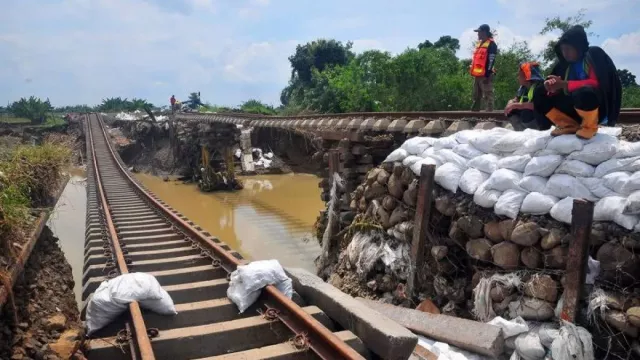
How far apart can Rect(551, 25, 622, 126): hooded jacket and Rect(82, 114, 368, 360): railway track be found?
9.94 ft

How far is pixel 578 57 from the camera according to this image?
451cm

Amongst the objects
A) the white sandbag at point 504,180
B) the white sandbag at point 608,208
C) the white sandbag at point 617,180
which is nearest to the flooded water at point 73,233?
the white sandbag at point 504,180

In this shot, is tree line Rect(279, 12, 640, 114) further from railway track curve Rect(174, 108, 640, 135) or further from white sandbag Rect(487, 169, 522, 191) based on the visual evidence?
white sandbag Rect(487, 169, 522, 191)

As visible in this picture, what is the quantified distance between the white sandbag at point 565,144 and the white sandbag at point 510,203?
48 centimetres

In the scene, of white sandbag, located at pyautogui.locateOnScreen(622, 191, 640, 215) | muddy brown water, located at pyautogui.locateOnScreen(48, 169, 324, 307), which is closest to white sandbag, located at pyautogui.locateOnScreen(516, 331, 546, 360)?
white sandbag, located at pyautogui.locateOnScreen(622, 191, 640, 215)

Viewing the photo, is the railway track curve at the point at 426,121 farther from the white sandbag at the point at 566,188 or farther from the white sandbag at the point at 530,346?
the white sandbag at the point at 530,346

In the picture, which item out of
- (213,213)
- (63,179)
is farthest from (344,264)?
(213,213)

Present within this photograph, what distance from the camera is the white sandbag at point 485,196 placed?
4.66 metres

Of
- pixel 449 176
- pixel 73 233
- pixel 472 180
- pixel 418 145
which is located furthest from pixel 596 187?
pixel 73 233

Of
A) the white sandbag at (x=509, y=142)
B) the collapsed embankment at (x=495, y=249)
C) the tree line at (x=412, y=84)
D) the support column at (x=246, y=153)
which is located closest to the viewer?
the collapsed embankment at (x=495, y=249)

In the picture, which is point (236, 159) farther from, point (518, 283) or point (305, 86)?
point (518, 283)

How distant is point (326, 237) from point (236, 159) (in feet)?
65.3

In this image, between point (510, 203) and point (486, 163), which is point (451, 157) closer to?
point (486, 163)

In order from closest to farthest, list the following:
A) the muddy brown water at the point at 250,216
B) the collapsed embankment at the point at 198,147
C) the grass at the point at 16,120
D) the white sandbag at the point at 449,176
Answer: the white sandbag at the point at 449,176
the muddy brown water at the point at 250,216
the collapsed embankment at the point at 198,147
the grass at the point at 16,120
